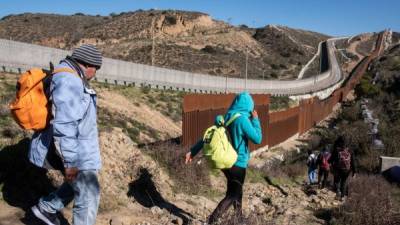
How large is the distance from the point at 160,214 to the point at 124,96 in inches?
537

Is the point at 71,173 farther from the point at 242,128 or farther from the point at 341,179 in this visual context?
the point at 341,179

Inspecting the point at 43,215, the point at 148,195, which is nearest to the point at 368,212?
the point at 148,195

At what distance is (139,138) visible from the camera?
1358 centimetres

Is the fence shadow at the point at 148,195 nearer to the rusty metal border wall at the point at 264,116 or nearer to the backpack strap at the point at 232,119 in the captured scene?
the backpack strap at the point at 232,119

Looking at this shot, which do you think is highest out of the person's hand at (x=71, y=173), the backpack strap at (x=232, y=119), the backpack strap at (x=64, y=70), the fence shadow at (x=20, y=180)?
the backpack strap at (x=64, y=70)

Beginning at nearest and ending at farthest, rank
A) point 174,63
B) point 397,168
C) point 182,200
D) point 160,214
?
point 160,214, point 182,200, point 397,168, point 174,63

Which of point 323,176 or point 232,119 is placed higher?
point 232,119

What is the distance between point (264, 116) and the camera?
18.5m

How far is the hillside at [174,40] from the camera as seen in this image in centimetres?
6738

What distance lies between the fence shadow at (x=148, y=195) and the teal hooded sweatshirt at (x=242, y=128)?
4.43 ft

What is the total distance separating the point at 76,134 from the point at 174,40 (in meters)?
78.6

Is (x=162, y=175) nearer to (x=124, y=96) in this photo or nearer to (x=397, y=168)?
(x=397, y=168)

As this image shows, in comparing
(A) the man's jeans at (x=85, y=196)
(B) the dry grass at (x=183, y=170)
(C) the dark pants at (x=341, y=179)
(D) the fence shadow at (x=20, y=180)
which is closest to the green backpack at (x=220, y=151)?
(A) the man's jeans at (x=85, y=196)

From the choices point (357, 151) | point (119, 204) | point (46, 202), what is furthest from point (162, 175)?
point (357, 151)
